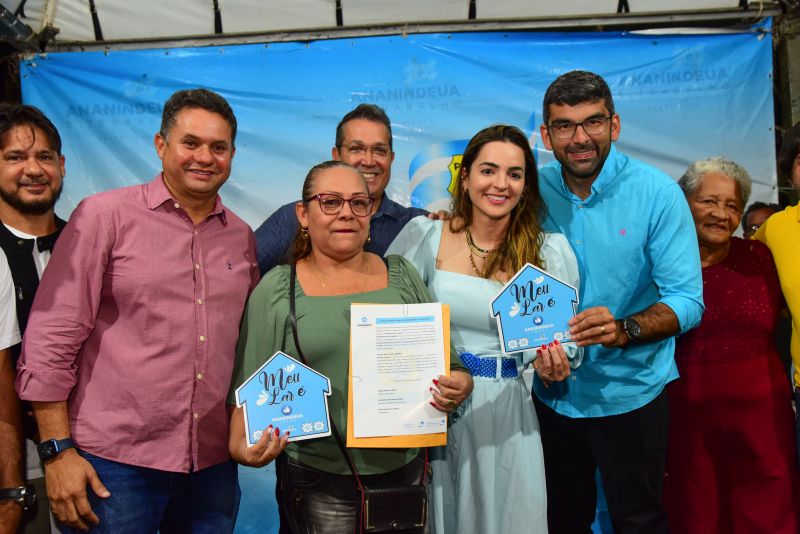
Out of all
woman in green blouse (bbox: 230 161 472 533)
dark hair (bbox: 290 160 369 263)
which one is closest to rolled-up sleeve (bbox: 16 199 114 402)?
woman in green blouse (bbox: 230 161 472 533)

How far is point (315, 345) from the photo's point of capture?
1.88 m

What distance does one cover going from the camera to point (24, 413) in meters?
2.13

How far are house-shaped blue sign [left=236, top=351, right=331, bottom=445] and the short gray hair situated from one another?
1.97m

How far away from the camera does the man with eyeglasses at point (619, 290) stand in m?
2.34

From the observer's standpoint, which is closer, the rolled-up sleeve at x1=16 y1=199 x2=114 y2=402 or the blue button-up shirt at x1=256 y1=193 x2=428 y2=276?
the rolled-up sleeve at x1=16 y1=199 x2=114 y2=402

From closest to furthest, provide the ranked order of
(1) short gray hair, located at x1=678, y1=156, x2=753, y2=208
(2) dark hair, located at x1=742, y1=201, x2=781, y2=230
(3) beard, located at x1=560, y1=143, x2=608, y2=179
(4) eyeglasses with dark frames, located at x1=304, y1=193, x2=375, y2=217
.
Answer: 1. (4) eyeglasses with dark frames, located at x1=304, y1=193, x2=375, y2=217
2. (3) beard, located at x1=560, y1=143, x2=608, y2=179
3. (1) short gray hair, located at x1=678, y1=156, x2=753, y2=208
4. (2) dark hair, located at x1=742, y1=201, x2=781, y2=230

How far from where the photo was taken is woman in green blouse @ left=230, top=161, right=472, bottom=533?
1.88 meters

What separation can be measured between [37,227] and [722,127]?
12.9ft

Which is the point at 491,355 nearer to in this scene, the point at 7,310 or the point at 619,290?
the point at 619,290

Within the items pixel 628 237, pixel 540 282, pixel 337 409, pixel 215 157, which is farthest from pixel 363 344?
pixel 628 237

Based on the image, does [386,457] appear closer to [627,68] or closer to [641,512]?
[641,512]

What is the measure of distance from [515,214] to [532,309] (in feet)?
1.62

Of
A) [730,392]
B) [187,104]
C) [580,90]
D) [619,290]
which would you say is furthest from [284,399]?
[730,392]

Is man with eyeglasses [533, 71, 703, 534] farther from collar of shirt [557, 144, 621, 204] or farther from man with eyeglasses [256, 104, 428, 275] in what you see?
man with eyeglasses [256, 104, 428, 275]
